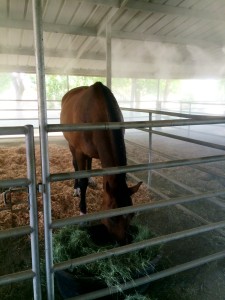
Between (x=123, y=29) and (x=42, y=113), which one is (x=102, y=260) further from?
(x=123, y=29)

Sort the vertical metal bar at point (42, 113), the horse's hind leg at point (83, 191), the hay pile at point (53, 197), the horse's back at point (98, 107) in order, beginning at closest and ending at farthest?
1. the vertical metal bar at point (42, 113)
2. the horse's back at point (98, 107)
3. the hay pile at point (53, 197)
4. the horse's hind leg at point (83, 191)

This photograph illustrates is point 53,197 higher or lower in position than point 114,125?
lower

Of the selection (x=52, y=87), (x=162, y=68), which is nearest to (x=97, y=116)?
(x=162, y=68)

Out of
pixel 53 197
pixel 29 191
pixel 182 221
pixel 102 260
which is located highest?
pixel 29 191

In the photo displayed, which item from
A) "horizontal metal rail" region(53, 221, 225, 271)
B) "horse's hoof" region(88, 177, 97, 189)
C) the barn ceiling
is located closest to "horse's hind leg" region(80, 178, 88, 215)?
"horse's hoof" region(88, 177, 97, 189)

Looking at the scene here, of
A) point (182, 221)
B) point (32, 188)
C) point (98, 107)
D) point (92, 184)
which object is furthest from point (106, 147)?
point (92, 184)

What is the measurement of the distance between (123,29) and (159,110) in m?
1.72

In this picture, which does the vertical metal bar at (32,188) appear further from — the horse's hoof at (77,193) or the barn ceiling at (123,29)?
the barn ceiling at (123,29)

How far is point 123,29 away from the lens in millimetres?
4750

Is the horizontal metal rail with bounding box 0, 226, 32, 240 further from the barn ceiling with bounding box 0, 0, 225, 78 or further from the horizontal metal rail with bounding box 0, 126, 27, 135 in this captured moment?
the barn ceiling with bounding box 0, 0, 225, 78

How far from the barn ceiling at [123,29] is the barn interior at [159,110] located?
16 mm

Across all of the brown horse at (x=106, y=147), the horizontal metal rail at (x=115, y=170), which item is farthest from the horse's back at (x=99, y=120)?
the horizontal metal rail at (x=115, y=170)

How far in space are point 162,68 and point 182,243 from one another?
751cm

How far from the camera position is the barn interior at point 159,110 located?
1.68 meters
